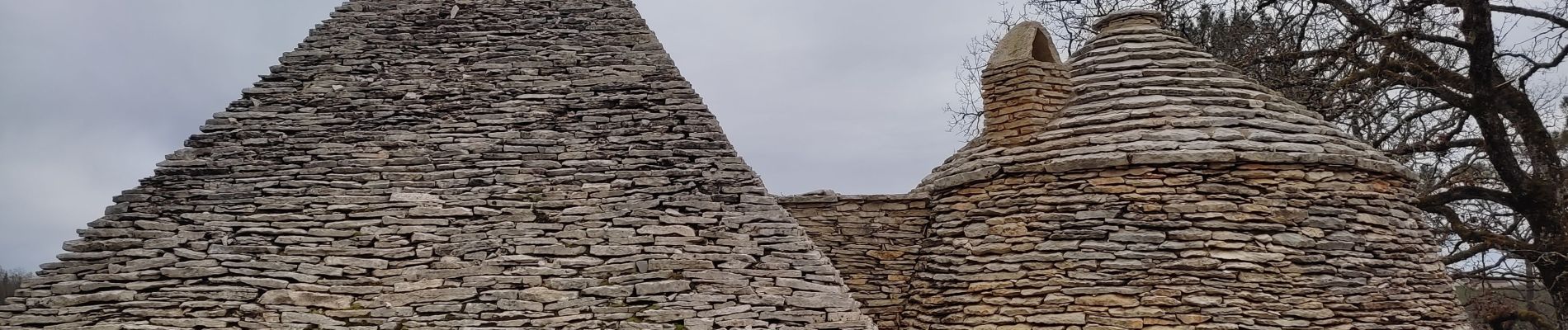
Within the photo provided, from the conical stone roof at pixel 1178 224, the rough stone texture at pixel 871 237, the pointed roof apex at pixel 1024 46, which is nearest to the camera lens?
the conical stone roof at pixel 1178 224

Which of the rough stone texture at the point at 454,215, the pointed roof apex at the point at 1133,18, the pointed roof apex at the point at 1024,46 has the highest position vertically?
the pointed roof apex at the point at 1133,18

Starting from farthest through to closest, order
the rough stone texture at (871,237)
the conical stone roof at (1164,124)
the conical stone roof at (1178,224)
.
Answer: the rough stone texture at (871,237) < the conical stone roof at (1164,124) < the conical stone roof at (1178,224)

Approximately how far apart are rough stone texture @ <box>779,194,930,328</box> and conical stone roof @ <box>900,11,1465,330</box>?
0.34 meters

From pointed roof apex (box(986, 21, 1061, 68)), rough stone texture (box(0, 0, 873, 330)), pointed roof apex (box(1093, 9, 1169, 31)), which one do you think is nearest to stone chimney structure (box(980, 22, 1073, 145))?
pointed roof apex (box(986, 21, 1061, 68))

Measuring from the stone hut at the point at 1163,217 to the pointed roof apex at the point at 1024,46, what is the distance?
23mm

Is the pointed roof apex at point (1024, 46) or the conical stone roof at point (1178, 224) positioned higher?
the pointed roof apex at point (1024, 46)

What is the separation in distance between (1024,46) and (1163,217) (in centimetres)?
201

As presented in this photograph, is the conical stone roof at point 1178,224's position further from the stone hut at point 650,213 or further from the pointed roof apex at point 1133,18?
the pointed roof apex at point 1133,18

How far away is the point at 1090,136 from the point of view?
874 centimetres

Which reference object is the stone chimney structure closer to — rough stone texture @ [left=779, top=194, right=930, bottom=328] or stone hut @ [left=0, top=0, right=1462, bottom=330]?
stone hut @ [left=0, top=0, right=1462, bottom=330]

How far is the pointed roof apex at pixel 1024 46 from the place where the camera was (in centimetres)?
935

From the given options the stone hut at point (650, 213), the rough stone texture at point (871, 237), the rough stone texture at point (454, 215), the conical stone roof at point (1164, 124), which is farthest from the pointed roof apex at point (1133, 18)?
the rough stone texture at point (454, 215)

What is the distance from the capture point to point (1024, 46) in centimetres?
936

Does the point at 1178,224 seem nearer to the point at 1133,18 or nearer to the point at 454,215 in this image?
the point at 1133,18
